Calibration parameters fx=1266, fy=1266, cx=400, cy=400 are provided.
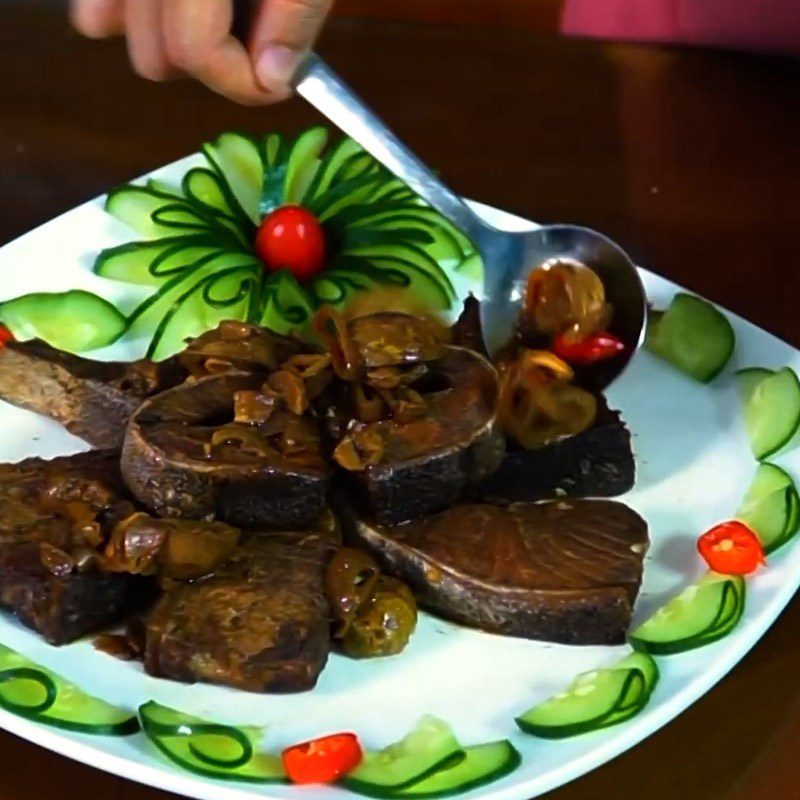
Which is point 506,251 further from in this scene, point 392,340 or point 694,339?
point 392,340

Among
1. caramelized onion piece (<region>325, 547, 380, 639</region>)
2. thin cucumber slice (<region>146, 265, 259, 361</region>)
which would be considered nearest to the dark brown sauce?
caramelized onion piece (<region>325, 547, 380, 639</region>)

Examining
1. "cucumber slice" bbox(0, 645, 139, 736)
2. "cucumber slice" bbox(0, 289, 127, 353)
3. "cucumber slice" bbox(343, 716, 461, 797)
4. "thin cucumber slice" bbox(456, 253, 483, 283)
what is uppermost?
"thin cucumber slice" bbox(456, 253, 483, 283)

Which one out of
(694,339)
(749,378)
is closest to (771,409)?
(749,378)

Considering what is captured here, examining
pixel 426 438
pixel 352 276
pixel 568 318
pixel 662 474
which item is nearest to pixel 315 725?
pixel 426 438

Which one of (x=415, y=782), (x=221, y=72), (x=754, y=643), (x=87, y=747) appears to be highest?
(x=221, y=72)

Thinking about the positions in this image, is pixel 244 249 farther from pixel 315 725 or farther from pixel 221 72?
pixel 315 725

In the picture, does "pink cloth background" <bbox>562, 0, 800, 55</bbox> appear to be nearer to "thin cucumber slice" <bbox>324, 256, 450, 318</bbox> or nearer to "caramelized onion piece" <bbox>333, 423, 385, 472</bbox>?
"thin cucumber slice" <bbox>324, 256, 450, 318</bbox>

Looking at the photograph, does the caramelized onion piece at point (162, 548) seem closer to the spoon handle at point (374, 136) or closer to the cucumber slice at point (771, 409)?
the spoon handle at point (374, 136)
